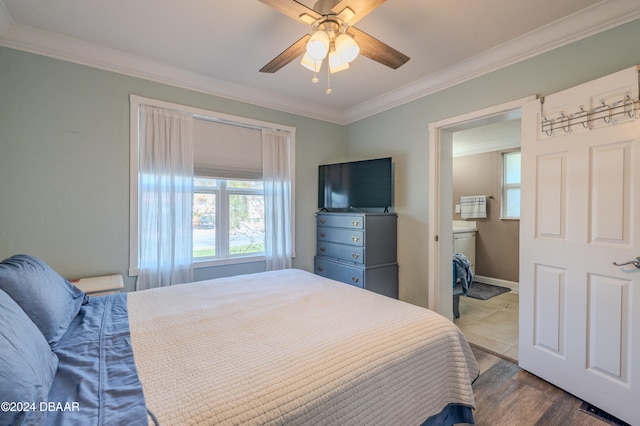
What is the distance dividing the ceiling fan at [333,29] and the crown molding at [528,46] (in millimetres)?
1177

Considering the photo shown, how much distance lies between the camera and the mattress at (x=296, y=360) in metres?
0.84

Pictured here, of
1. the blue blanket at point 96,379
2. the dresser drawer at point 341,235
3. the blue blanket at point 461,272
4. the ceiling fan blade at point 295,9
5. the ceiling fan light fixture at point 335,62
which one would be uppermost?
the ceiling fan blade at point 295,9

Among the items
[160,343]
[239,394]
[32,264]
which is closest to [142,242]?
[32,264]

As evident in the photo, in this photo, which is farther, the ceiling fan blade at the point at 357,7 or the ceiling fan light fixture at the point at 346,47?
the ceiling fan light fixture at the point at 346,47

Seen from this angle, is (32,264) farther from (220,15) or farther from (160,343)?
(220,15)

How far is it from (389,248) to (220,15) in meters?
2.60

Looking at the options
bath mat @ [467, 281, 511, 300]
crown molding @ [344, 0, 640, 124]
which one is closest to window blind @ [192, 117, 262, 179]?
crown molding @ [344, 0, 640, 124]

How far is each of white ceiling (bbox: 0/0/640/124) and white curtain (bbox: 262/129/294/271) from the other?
711 millimetres

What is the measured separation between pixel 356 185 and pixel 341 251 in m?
0.79

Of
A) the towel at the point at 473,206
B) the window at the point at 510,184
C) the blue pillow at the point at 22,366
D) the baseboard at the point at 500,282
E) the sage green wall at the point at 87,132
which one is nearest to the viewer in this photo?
the blue pillow at the point at 22,366

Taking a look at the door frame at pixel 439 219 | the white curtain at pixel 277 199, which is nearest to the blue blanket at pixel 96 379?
the white curtain at pixel 277 199

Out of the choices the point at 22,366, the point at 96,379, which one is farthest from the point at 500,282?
the point at 22,366

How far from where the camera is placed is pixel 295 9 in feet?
4.71

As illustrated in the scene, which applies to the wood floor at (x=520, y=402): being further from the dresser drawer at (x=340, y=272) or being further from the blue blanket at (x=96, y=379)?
the blue blanket at (x=96, y=379)
